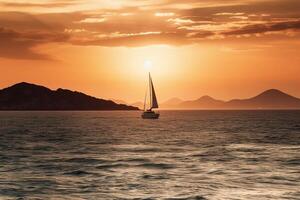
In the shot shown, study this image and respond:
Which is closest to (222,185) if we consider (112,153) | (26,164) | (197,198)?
(197,198)

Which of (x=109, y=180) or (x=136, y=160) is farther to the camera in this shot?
(x=136, y=160)

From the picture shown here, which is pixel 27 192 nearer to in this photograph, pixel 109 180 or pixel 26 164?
pixel 109 180

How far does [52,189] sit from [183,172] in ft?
45.2

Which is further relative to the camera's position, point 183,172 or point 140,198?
point 183,172

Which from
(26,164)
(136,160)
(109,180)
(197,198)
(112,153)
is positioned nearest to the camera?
(197,198)

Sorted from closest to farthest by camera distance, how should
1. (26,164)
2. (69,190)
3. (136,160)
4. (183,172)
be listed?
1. (69,190)
2. (183,172)
3. (26,164)
4. (136,160)

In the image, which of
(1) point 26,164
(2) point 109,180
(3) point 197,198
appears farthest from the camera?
(1) point 26,164

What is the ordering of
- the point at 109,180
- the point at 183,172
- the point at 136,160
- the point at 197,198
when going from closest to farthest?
the point at 197,198 → the point at 109,180 → the point at 183,172 → the point at 136,160

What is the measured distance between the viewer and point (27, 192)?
3741 cm

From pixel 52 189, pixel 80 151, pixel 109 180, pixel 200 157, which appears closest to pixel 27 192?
pixel 52 189

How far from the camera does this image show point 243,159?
60031 mm

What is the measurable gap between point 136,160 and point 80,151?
16.0 meters

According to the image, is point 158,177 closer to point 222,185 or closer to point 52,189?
point 222,185

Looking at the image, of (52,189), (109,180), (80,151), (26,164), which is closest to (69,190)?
(52,189)
